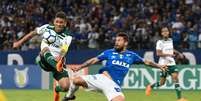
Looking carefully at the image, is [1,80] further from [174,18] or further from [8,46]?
[174,18]

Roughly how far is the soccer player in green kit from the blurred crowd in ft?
34.6

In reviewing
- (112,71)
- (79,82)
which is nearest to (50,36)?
(79,82)

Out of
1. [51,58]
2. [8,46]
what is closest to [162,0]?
[8,46]

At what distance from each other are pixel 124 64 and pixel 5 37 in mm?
15084

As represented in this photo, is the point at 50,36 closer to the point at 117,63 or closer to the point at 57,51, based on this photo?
the point at 57,51

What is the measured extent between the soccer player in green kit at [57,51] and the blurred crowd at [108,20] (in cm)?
1054

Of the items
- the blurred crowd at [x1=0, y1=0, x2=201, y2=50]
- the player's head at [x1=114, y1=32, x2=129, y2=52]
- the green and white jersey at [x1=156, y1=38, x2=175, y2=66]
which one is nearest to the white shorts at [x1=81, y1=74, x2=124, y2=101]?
the player's head at [x1=114, y1=32, x2=129, y2=52]

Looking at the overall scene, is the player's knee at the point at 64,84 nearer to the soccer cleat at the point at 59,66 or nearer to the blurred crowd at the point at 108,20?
the soccer cleat at the point at 59,66

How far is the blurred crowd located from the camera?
24.5 meters

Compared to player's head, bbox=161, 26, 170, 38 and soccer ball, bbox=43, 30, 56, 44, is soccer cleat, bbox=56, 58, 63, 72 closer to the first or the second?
soccer ball, bbox=43, 30, 56, 44

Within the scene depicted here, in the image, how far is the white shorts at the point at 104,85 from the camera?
39.0 feet

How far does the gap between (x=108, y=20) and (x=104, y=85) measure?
48.8 ft

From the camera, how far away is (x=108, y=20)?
87.8 feet

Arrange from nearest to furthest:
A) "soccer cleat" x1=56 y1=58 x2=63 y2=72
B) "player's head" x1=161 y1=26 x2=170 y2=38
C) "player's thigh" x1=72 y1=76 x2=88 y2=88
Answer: "player's thigh" x1=72 y1=76 x2=88 y2=88 → "soccer cleat" x1=56 y1=58 x2=63 y2=72 → "player's head" x1=161 y1=26 x2=170 y2=38
